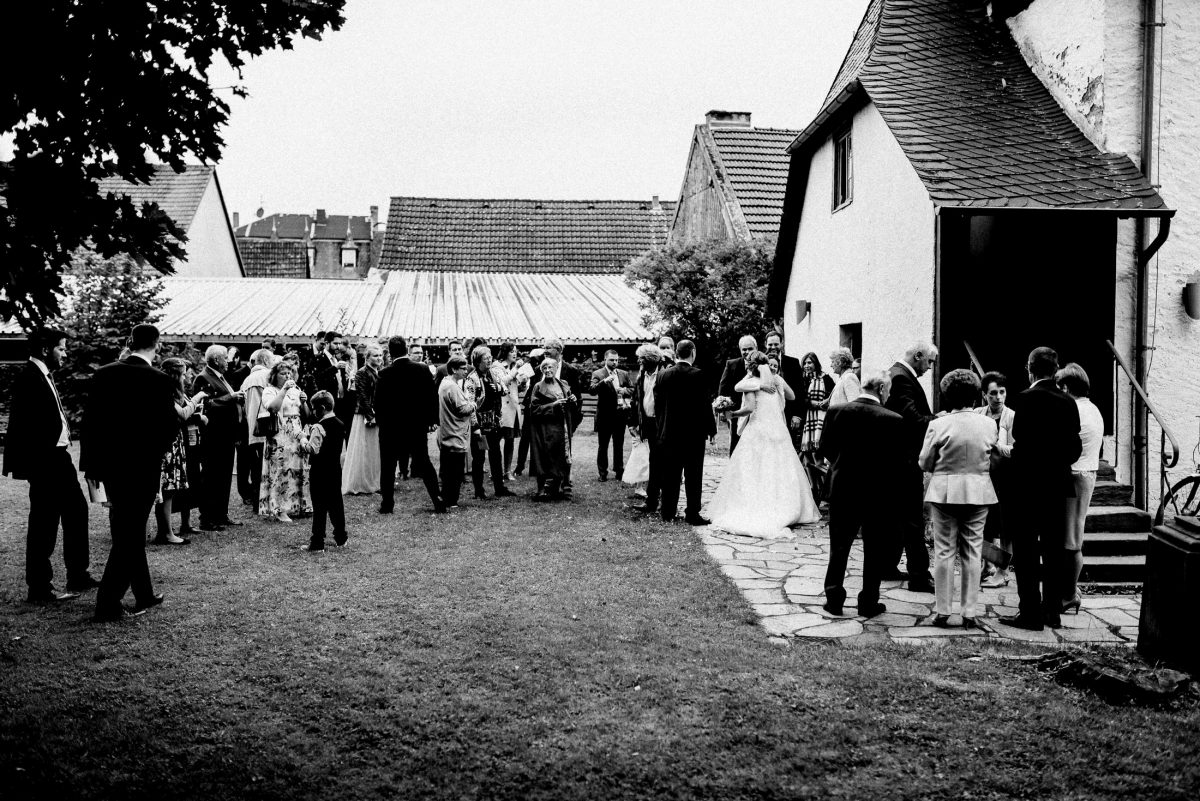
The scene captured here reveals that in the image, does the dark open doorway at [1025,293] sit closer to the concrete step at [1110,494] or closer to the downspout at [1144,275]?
the downspout at [1144,275]

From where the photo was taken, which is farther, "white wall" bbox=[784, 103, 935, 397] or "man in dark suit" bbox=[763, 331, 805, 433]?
"man in dark suit" bbox=[763, 331, 805, 433]

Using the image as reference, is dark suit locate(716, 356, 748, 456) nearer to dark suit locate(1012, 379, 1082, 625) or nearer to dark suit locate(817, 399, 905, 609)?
dark suit locate(817, 399, 905, 609)

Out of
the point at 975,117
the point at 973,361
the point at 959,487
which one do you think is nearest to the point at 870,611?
the point at 959,487

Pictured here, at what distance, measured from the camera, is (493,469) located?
1249cm

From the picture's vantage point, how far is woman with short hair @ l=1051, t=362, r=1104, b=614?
22.4ft

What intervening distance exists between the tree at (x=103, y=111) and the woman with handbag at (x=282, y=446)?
5875 millimetres

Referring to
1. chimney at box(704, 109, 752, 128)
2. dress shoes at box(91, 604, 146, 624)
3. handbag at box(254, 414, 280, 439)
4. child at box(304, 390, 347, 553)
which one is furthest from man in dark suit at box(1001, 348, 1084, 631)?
chimney at box(704, 109, 752, 128)

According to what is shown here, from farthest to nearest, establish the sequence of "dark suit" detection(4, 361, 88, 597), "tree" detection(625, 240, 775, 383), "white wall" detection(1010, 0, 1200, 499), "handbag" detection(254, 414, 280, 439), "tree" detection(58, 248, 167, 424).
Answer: "tree" detection(58, 248, 167, 424) → "tree" detection(625, 240, 775, 383) → "handbag" detection(254, 414, 280, 439) → "white wall" detection(1010, 0, 1200, 499) → "dark suit" detection(4, 361, 88, 597)

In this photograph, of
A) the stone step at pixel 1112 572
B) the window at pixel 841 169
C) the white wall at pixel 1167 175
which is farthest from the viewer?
the window at pixel 841 169

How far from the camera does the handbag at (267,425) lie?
10.4 meters

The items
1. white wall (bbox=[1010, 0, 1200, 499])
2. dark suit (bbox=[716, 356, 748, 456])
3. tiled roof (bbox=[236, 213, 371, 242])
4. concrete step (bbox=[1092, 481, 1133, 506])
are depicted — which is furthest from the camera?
tiled roof (bbox=[236, 213, 371, 242])

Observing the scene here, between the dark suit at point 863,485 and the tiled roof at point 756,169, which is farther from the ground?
the tiled roof at point 756,169

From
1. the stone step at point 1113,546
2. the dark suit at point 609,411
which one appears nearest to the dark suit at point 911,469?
the stone step at point 1113,546

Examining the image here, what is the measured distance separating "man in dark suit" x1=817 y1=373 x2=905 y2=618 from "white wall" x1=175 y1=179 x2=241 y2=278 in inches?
1171
